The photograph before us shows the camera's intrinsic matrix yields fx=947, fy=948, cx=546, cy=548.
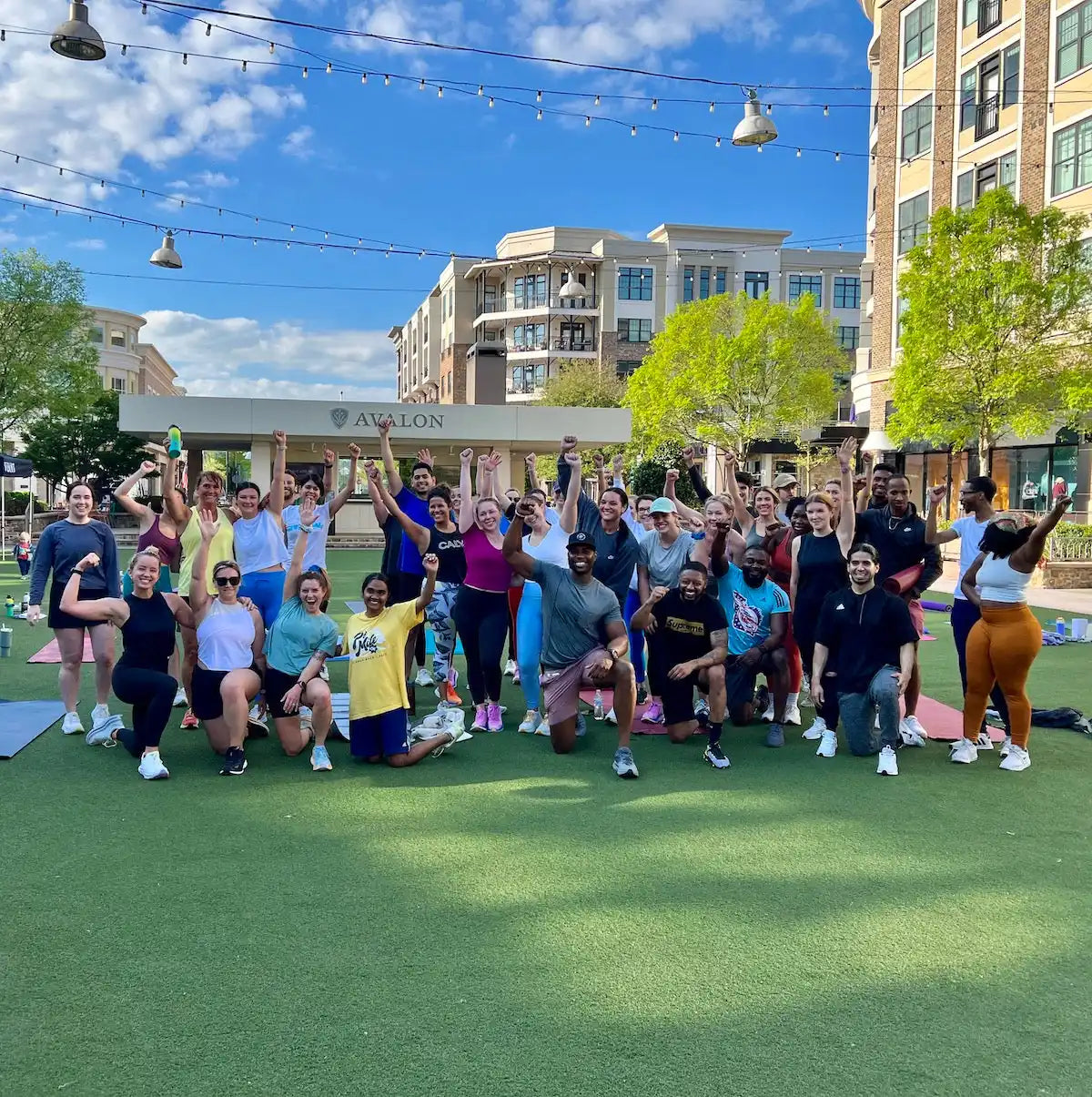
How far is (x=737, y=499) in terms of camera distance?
299 inches

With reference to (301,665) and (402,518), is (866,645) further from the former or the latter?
(301,665)

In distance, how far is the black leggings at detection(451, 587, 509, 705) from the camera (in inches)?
267

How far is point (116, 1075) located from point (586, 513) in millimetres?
5240

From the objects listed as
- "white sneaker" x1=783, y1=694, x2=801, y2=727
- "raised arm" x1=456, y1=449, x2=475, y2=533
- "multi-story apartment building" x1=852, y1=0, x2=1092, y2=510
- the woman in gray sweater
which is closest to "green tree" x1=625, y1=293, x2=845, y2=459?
"multi-story apartment building" x1=852, y1=0, x2=1092, y2=510

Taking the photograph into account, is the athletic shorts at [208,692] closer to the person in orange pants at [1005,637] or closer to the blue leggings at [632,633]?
the blue leggings at [632,633]

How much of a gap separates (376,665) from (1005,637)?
12.8 feet

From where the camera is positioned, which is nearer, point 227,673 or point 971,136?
point 227,673

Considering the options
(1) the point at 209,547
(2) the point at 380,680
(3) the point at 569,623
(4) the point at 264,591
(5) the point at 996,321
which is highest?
(5) the point at 996,321

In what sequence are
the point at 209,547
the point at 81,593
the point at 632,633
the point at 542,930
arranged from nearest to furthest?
the point at 542,930 < the point at 81,593 < the point at 209,547 < the point at 632,633

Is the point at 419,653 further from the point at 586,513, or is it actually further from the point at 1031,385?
the point at 1031,385

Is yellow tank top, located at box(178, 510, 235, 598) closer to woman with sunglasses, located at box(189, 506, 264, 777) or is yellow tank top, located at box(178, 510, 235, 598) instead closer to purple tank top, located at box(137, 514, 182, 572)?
purple tank top, located at box(137, 514, 182, 572)

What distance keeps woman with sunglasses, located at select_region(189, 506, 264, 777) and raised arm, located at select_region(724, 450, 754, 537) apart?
374 cm

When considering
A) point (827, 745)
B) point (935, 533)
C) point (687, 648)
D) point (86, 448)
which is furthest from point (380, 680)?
point (86, 448)

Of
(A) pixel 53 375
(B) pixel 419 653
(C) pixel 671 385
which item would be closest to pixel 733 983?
(B) pixel 419 653
